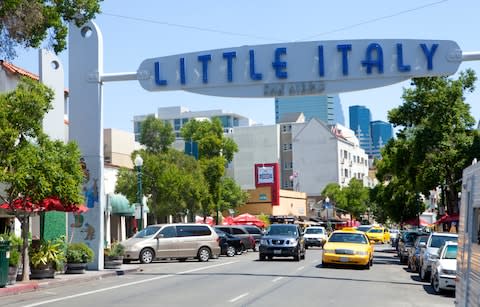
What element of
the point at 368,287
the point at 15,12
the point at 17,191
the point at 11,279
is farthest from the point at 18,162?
→ the point at 368,287

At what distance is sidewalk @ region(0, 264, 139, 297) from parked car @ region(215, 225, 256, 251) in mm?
17166

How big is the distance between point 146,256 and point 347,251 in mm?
9850

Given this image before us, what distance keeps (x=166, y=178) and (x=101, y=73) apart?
20512mm

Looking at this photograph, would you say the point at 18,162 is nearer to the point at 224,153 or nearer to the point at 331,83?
the point at 331,83

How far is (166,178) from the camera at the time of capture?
1817 inches

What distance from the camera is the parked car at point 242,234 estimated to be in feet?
142

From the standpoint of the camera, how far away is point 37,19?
1512 cm

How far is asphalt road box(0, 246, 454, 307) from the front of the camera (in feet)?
50.8

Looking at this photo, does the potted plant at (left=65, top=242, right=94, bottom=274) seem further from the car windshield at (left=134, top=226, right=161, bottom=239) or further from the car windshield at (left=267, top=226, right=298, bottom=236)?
the car windshield at (left=267, top=226, right=298, bottom=236)

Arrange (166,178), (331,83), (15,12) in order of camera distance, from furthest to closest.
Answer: (166,178)
(331,83)
(15,12)

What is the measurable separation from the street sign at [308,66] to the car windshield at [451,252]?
665 centimetres

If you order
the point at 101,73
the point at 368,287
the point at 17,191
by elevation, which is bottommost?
the point at 368,287

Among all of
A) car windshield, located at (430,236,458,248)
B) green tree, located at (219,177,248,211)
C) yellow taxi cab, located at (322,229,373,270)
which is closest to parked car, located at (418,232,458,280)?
car windshield, located at (430,236,458,248)

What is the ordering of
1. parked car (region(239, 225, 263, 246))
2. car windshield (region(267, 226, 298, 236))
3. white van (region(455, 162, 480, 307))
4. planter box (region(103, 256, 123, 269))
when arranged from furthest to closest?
parked car (region(239, 225, 263, 246))
car windshield (region(267, 226, 298, 236))
planter box (region(103, 256, 123, 269))
white van (region(455, 162, 480, 307))
